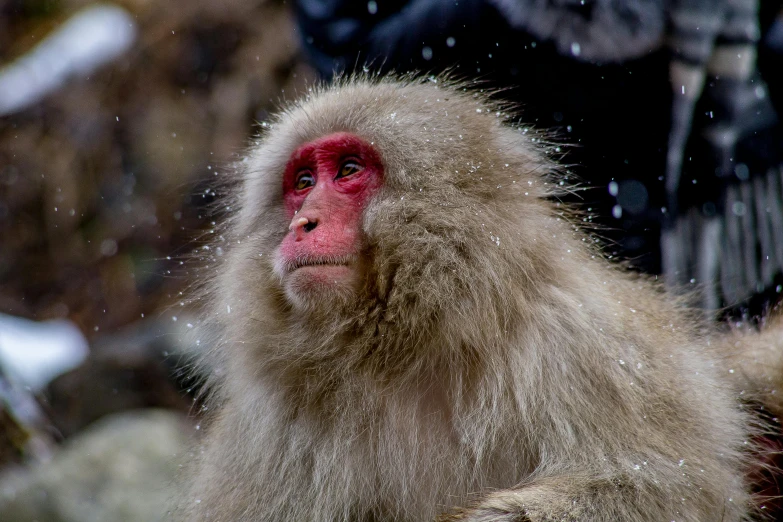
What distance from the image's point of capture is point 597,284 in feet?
9.56

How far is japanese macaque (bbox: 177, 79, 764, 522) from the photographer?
255cm

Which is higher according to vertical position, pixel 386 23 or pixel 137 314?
pixel 386 23

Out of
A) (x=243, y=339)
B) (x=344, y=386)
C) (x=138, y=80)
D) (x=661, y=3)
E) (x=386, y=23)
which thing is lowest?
(x=344, y=386)

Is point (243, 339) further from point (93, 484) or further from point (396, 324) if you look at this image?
point (93, 484)

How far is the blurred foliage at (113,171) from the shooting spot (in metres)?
8.30

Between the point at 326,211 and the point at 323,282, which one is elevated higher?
the point at 326,211

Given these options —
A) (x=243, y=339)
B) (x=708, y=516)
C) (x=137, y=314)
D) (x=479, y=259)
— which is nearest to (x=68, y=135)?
(x=137, y=314)

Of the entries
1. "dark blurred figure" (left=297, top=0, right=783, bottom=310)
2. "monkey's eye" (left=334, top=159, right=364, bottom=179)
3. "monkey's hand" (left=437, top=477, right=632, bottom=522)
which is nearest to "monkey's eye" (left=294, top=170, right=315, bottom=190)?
"monkey's eye" (left=334, top=159, right=364, bottom=179)

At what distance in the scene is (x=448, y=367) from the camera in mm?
2721

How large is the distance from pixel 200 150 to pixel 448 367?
5.94m

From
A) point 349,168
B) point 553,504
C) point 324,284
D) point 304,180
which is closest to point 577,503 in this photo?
point 553,504

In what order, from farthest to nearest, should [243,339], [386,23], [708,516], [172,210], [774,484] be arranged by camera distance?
[172,210], [386,23], [774,484], [243,339], [708,516]

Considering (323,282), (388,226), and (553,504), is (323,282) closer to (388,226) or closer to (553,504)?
(388,226)

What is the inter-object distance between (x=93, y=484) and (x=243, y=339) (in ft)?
11.1
